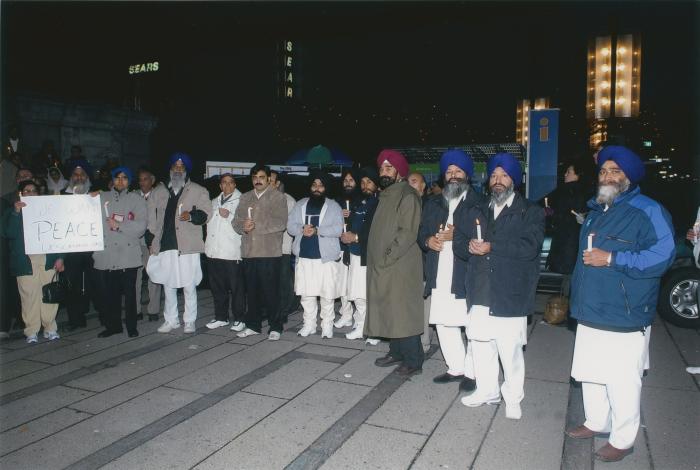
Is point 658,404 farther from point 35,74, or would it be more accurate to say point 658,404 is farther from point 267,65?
point 267,65

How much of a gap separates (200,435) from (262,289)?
2624 mm

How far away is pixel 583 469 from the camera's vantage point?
10.7 ft

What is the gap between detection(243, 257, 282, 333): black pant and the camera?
6.20m

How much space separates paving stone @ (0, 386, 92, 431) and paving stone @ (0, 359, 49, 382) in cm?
69

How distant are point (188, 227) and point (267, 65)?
21483 millimetres

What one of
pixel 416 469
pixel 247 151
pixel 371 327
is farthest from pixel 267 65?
pixel 416 469

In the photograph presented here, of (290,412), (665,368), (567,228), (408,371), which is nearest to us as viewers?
(290,412)

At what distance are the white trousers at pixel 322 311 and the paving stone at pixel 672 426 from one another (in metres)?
3.35

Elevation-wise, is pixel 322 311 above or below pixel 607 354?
below

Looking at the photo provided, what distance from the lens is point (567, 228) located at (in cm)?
595

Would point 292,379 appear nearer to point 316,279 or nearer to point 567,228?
point 316,279

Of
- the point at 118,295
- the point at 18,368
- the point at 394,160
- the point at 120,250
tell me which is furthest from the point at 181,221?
the point at 394,160

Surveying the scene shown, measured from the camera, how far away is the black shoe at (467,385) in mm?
4508

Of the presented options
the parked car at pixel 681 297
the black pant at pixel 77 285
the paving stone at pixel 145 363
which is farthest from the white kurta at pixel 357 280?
the parked car at pixel 681 297
